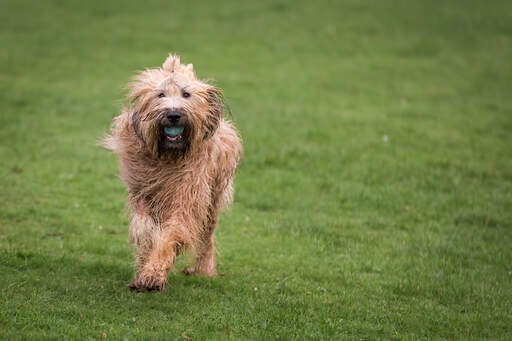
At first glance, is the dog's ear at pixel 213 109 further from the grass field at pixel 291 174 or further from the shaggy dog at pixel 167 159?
the grass field at pixel 291 174

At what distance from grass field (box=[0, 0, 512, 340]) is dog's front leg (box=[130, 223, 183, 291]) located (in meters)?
0.39

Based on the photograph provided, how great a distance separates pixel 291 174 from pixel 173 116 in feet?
19.8

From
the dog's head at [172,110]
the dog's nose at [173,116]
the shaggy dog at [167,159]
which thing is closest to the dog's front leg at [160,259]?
the shaggy dog at [167,159]

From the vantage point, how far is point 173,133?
21.6ft

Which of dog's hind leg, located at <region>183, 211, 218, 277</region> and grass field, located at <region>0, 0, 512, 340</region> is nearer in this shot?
grass field, located at <region>0, 0, 512, 340</region>

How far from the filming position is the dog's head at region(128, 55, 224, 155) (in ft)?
21.3

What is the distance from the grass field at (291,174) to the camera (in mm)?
6855

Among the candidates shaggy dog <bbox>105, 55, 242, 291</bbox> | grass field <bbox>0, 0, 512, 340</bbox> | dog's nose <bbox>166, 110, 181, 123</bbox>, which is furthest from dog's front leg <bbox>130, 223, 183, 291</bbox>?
dog's nose <bbox>166, 110, 181, 123</bbox>

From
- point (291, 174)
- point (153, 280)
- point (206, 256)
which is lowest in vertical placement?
point (291, 174)

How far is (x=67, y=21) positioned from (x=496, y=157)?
1659cm

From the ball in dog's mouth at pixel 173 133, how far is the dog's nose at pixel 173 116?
0.29 feet

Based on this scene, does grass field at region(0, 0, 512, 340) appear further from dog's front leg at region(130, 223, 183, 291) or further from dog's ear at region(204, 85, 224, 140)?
dog's ear at region(204, 85, 224, 140)

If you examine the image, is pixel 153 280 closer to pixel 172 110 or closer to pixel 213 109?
pixel 172 110

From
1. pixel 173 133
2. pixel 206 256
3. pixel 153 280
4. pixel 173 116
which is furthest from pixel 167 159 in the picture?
pixel 206 256
